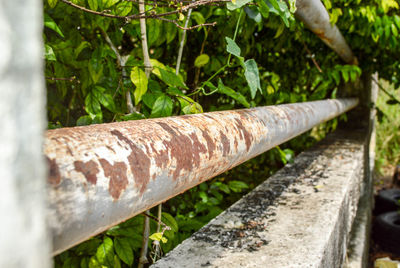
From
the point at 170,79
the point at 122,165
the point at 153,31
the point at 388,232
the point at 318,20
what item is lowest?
the point at 388,232

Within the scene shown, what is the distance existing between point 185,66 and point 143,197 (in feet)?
5.14

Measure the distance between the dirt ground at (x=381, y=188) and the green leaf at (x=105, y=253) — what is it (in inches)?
128

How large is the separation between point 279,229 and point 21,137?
1.07 m

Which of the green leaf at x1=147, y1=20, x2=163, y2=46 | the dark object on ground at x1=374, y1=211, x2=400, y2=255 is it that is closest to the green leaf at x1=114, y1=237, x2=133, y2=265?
the green leaf at x1=147, y1=20, x2=163, y2=46

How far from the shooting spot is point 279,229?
1173 millimetres

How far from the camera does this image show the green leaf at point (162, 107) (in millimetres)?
1030

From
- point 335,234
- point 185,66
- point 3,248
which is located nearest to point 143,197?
point 3,248

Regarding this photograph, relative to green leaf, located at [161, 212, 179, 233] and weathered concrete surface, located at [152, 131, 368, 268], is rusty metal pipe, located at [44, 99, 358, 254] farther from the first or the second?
green leaf, located at [161, 212, 179, 233]

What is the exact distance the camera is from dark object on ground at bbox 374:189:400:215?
463 cm

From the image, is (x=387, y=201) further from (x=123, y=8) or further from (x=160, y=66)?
(x=123, y=8)

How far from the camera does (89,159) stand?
384 millimetres

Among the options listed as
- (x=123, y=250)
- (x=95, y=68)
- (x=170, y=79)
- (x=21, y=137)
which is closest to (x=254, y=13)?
(x=170, y=79)

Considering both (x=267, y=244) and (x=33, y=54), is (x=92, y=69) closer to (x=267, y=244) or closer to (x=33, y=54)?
(x=267, y=244)

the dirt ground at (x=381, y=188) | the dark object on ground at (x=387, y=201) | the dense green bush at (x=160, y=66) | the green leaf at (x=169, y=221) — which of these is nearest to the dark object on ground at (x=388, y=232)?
the dirt ground at (x=381, y=188)
